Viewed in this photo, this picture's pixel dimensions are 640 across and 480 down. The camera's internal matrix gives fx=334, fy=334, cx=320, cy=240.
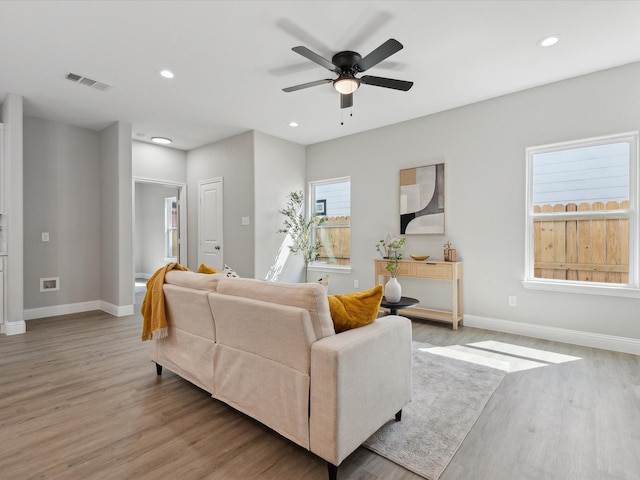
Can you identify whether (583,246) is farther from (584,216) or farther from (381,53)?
(381,53)

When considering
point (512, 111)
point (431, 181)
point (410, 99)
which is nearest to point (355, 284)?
point (431, 181)

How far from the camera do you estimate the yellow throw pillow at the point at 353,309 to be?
5.99 ft

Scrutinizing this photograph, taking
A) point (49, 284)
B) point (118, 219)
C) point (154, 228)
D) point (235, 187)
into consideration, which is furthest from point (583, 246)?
point (154, 228)

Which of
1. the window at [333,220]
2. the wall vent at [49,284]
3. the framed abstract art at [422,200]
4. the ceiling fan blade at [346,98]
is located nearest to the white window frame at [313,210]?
the window at [333,220]

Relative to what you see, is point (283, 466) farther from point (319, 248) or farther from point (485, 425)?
point (319, 248)

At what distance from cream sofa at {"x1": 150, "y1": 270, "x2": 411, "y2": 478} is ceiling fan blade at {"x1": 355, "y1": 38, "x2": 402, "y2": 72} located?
1.83m

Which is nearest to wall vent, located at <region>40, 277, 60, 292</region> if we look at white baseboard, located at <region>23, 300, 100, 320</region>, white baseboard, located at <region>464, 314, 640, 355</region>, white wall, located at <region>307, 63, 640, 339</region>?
white baseboard, located at <region>23, 300, 100, 320</region>

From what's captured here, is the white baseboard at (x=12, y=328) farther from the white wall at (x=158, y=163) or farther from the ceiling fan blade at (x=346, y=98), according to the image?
the ceiling fan blade at (x=346, y=98)

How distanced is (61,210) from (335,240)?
4.20 m

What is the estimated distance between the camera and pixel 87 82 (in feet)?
11.8

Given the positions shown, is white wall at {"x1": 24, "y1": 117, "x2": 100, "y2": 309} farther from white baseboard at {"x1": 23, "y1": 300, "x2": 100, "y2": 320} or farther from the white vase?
the white vase

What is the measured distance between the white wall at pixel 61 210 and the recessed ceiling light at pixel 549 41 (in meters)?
5.95

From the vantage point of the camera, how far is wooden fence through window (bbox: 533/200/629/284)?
337 centimetres

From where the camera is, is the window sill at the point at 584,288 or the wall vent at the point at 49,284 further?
the wall vent at the point at 49,284
